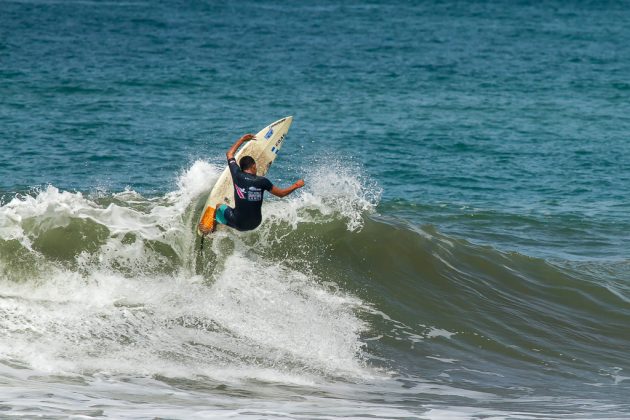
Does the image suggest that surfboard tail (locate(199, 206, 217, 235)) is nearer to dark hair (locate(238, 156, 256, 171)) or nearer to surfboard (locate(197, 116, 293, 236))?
surfboard (locate(197, 116, 293, 236))

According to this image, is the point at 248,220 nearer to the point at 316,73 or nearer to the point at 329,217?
the point at 329,217

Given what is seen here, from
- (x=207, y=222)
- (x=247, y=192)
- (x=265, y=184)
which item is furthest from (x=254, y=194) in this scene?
(x=207, y=222)

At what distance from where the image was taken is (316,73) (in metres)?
35.5

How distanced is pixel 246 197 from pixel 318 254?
2.25m

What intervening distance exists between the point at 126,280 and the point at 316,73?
22.8 m

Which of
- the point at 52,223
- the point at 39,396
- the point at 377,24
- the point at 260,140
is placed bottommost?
the point at 39,396

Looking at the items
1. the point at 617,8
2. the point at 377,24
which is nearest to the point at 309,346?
the point at 377,24

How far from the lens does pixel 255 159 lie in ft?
51.4

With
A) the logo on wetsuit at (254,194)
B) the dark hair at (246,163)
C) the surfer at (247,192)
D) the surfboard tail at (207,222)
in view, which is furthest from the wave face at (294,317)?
the dark hair at (246,163)

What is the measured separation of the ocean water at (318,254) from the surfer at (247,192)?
871 mm

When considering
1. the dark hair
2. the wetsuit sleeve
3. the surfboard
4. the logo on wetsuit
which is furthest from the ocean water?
the dark hair

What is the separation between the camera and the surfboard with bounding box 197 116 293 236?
47.8 feet

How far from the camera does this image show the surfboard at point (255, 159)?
14.6 metres

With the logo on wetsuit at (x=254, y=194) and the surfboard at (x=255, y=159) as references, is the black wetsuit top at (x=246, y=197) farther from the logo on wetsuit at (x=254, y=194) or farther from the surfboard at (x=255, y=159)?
the surfboard at (x=255, y=159)
